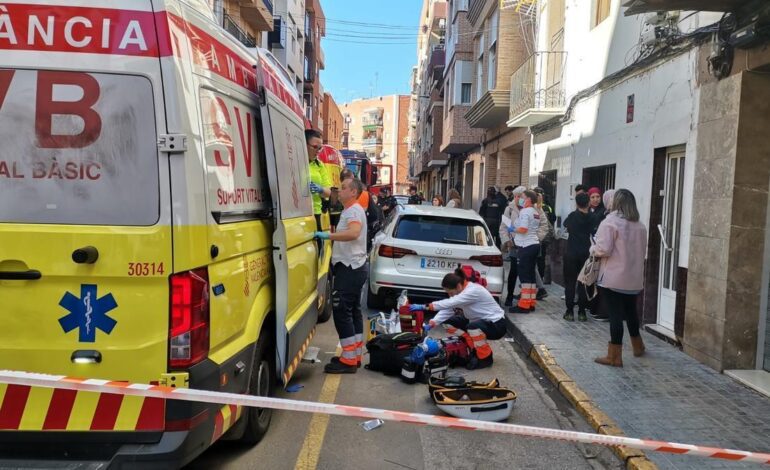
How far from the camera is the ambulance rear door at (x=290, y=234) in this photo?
3.87 meters

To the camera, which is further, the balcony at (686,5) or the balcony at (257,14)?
the balcony at (257,14)

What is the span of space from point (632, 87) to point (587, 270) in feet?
10.4

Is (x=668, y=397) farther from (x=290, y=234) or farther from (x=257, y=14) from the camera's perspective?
(x=257, y=14)

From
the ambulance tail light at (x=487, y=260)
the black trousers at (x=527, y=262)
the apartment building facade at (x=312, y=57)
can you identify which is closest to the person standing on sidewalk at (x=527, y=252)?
the black trousers at (x=527, y=262)

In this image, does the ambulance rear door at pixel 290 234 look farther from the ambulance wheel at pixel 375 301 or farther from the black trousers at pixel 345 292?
the ambulance wheel at pixel 375 301

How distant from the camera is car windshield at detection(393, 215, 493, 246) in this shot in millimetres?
7754

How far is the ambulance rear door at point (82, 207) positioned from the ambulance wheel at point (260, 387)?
0.98m

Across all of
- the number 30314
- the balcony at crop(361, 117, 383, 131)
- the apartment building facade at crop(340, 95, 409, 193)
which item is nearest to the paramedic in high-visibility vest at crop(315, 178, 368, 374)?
the number 30314

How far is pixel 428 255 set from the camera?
7562mm

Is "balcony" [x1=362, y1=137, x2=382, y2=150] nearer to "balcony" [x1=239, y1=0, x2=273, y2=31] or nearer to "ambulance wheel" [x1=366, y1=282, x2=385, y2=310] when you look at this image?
"balcony" [x1=239, y1=0, x2=273, y2=31]

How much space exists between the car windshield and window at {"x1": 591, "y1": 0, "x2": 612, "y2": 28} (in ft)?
14.4

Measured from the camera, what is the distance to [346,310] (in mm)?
5395

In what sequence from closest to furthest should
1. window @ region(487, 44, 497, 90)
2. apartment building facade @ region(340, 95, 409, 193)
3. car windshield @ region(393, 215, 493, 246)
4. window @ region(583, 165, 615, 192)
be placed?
car windshield @ region(393, 215, 493, 246), window @ region(583, 165, 615, 192), window @ region(487, 44, 497, 90), apartment building facade @ region(340, 95, 409, 193)

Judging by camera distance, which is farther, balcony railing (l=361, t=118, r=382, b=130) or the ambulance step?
balcony railing (l=361, t=118, r=382, b=130)
